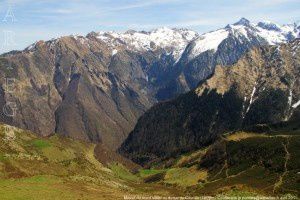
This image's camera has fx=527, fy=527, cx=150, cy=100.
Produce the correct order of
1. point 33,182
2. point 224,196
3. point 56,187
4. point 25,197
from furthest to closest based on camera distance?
1. point 33,182
2. point 56,187
3. point 25,197
4. point 224,196

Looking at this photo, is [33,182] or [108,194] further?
[33,182]

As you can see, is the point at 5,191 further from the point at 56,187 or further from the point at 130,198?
the point at 130,198

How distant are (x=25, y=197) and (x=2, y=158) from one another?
56413 mm

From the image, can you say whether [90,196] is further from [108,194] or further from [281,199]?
[281,199]

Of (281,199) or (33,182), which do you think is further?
(33,182)

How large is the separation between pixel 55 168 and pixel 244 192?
322 feet

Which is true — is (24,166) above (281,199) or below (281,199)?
below

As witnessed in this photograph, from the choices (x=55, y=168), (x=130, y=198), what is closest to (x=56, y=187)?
(x=130, y=198)

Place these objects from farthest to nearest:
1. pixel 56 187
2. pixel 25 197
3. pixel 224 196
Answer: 1. pixel 56 187
2. pixel 25 197
3. pixel 224 196

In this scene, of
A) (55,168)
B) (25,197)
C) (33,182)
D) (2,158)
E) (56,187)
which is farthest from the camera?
(55,168)

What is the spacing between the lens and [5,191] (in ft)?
359

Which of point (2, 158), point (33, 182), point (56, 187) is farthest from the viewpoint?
point (2, 158)

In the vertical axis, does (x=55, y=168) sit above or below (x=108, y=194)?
below

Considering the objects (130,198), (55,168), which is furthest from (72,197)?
(55,168)
